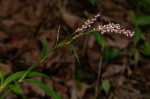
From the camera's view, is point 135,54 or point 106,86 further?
point 135,54

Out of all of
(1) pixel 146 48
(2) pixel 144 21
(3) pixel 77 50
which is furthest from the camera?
(1) pixel 146 48

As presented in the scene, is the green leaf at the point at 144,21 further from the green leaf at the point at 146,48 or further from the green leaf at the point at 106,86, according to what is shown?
the green leaf at the point at 106,86

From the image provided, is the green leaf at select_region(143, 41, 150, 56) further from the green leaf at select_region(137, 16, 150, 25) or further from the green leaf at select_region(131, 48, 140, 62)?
the green leaf at select_region(137, 16, 150, 25)

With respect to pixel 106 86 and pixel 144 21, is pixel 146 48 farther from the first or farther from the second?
pixel 106 86

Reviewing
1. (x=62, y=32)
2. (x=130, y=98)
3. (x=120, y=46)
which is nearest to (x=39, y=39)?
(x=62, y=32)

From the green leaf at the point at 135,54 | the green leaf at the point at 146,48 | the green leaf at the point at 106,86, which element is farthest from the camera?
the green leaf at the point at 146,48

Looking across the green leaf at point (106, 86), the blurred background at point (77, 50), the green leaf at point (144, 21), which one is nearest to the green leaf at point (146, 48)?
the blurred background at point (77, 50)

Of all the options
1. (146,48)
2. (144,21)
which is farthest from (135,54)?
(144,21)

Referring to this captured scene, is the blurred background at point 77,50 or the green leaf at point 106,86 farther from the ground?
the blurred background at point 77,50

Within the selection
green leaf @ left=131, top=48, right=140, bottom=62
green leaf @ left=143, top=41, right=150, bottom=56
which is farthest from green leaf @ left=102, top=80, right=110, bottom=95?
green leaf @ left=143, top=41, right=150, bottom=56
